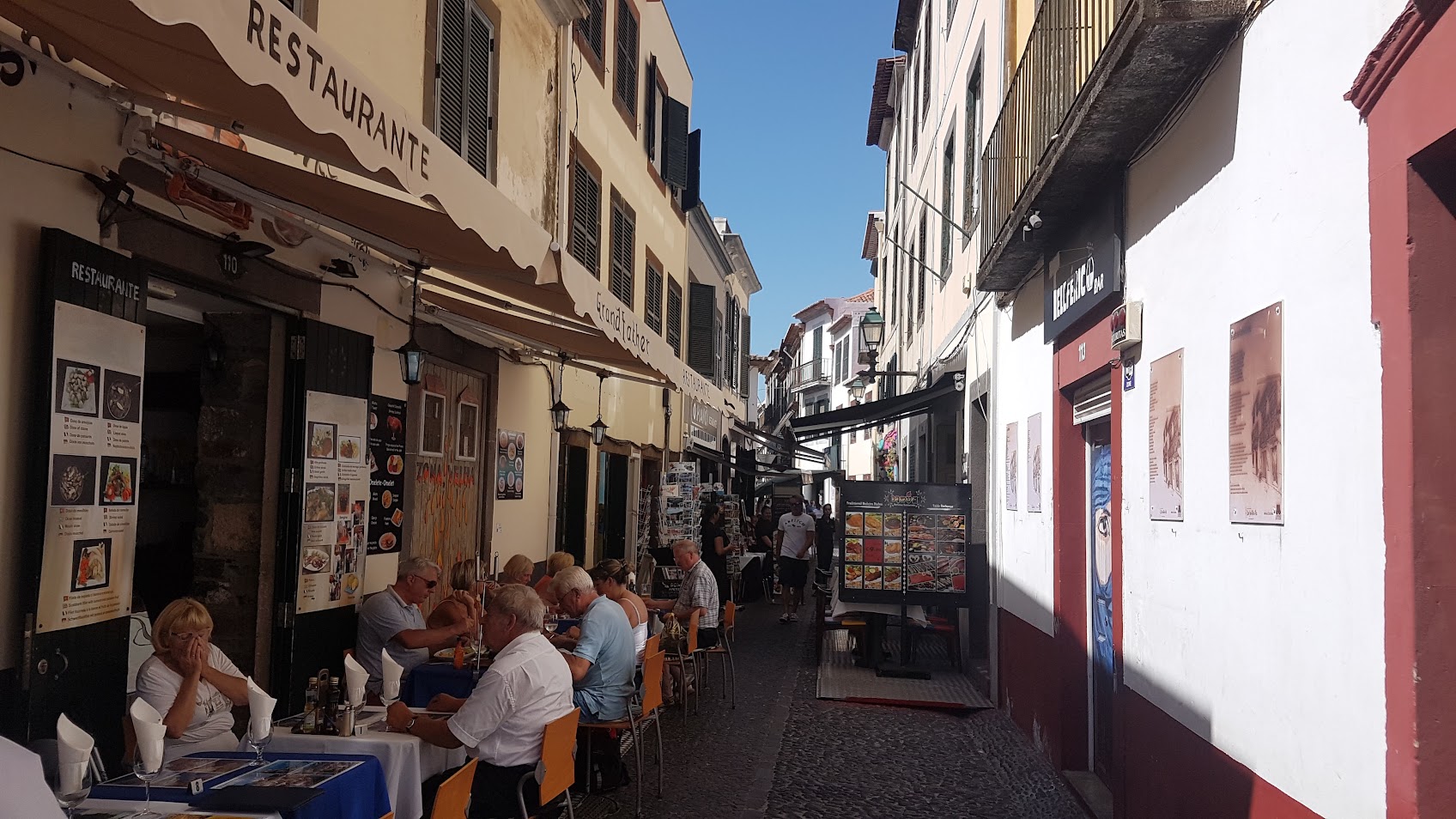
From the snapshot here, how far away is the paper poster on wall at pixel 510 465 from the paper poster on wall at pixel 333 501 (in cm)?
304

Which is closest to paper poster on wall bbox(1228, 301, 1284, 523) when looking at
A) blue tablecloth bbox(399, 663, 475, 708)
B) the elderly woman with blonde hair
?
the elderly woman with blonde hair

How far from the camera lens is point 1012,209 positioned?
28.3ft

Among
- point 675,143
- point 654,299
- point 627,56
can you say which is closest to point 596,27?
point 627,56

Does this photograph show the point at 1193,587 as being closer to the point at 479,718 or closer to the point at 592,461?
the point at 479,718

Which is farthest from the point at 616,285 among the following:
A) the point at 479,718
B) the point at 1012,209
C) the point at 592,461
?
the point at 479,718

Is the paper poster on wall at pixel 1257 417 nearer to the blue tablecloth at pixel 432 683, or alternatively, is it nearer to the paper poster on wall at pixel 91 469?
the blue tablecloth at pixel 432 683

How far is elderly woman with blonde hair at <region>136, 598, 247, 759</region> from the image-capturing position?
5.12 meters

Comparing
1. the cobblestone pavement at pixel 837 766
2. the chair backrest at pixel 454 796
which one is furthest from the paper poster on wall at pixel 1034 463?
the chair backrest at pixel 454 796

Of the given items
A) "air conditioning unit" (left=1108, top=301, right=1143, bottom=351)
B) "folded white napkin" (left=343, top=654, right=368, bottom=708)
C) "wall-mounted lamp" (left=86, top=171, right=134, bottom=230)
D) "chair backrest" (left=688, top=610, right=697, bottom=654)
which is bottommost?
"chair backrest" (left=688, top=610, right=697, bottom=654)

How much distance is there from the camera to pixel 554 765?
548 centimetres

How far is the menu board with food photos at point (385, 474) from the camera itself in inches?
343

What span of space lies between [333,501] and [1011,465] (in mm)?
5910

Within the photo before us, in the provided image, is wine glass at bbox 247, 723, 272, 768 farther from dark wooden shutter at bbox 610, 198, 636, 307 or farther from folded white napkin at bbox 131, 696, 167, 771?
dark wooden shutter at bbox 610, 198, 636, 307

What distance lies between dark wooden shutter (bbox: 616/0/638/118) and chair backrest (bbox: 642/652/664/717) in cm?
1025
